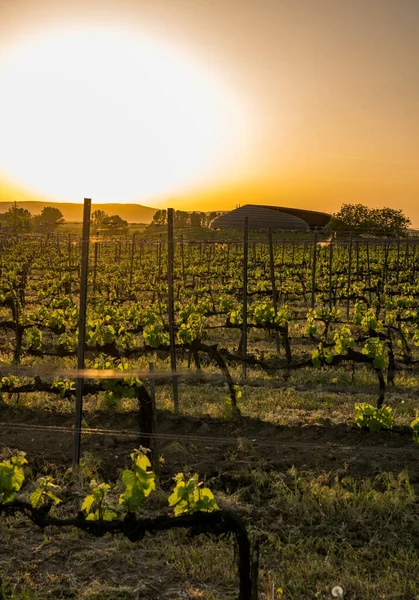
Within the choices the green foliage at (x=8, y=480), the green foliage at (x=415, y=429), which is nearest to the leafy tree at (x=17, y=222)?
the green foliage at (x=415, y=429)

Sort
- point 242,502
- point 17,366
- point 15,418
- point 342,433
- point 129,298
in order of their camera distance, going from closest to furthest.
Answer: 1. point 242,502
2. point 342,433
3. point 15,418
4. point 17,366
5. point 129,298

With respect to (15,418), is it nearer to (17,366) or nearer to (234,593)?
(17,366)

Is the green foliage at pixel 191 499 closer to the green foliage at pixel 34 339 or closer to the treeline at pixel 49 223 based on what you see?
the green foliage at pixel 34 339

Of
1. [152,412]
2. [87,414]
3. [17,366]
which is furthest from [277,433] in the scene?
[17,366]

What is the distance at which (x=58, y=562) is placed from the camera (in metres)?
4.84

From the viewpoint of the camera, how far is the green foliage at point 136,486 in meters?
3.89

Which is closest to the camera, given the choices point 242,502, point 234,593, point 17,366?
point 234,593

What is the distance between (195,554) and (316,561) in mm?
948

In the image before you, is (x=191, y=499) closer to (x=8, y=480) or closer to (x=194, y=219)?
(x=8, y=480)

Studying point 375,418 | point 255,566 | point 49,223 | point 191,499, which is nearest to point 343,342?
point 375,418

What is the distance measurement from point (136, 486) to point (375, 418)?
12.4 ft

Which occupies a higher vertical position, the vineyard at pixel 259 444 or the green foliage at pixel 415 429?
the green foliage at pixel 415 429

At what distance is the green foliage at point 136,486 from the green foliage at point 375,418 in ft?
11.7

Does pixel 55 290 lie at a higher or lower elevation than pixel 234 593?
higher
